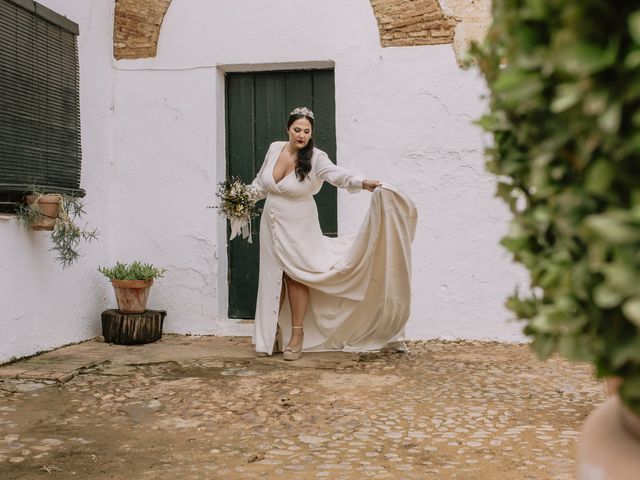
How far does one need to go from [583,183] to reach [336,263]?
15.4 feet

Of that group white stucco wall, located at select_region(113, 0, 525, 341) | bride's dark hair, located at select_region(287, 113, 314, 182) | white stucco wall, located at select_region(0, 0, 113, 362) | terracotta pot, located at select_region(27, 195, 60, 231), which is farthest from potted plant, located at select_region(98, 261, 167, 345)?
bride's dark hair, located at select_region(287, 113, 314, 182)

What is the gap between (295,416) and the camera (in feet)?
13.4

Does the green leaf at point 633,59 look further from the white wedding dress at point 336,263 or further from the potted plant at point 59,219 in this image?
the potted plant at point 59,219

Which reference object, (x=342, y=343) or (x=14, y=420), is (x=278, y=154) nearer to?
(x=342, y=343)

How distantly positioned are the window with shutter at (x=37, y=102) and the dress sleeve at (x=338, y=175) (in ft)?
7.24

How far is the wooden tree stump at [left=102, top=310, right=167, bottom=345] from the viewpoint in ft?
20.7

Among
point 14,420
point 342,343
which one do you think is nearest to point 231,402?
point 14,420

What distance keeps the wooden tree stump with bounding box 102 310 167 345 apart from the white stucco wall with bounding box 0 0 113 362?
254 mm

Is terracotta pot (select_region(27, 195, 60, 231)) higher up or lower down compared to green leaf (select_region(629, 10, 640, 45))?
lower down

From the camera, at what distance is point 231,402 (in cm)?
441

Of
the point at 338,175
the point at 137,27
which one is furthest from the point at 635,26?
the point at 137,27

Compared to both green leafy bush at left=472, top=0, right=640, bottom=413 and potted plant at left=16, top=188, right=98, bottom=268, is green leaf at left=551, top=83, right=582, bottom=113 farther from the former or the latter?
potted plant at left=16, top=188, right=98, bottom=268

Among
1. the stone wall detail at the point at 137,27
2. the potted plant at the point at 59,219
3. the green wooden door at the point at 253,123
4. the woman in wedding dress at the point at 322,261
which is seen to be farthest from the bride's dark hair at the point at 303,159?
the stone wall detail at the point at 137,27

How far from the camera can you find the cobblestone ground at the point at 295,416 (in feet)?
10.8
